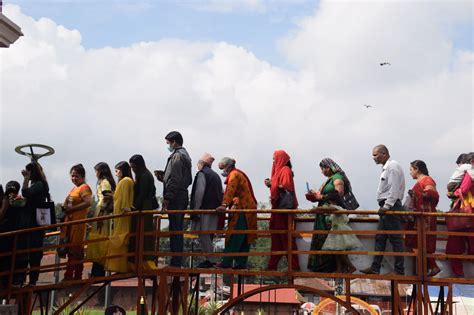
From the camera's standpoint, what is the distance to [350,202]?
10781mm

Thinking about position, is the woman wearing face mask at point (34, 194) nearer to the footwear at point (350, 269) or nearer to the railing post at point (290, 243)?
the railing post at point (290, 243)

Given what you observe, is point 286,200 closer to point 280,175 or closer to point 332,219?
point 280,175

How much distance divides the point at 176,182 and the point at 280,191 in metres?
1.44

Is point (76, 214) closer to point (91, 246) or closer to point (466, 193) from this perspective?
point (91, 246)

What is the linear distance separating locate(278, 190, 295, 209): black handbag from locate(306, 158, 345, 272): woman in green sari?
0.98 feet

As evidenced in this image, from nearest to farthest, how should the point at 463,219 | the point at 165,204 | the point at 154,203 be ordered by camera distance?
the point at 463,219 → the point at 165,204 → the point at 154,203

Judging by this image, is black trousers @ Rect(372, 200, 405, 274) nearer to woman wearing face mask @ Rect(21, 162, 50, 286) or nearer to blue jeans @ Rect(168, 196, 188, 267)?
blue jeans @ Rect(168, 196, 188, 267)

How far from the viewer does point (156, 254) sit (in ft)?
36.1

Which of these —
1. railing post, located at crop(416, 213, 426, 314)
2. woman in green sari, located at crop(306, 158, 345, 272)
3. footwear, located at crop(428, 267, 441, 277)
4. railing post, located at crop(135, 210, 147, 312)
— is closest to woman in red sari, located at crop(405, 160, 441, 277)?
footwear, located at crop(428, 267, 441, 277)

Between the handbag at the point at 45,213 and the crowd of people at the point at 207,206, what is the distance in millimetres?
66

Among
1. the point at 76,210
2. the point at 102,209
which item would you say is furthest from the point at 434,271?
the point at 76,210

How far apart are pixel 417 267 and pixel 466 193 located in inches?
47.0

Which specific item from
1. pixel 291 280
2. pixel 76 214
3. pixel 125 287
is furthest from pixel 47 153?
pixel 125 287

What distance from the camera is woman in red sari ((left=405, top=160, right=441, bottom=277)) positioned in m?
10.5
